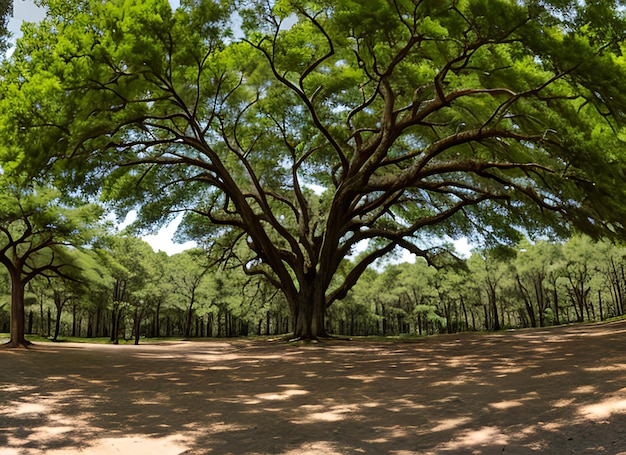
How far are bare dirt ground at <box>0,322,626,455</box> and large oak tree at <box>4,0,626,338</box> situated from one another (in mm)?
5717

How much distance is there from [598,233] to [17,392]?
48.3 feet

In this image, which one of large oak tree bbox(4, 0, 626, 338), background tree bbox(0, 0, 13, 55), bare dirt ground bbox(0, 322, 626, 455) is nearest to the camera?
bare dirt ground bbox(0, 322, 626, 455)

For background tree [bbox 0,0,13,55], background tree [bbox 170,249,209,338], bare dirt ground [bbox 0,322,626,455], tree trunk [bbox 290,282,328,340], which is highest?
background tree [bbox 0,0,13,55]

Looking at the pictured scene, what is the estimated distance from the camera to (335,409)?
18.2 ft

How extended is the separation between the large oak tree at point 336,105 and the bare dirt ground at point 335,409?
572cm

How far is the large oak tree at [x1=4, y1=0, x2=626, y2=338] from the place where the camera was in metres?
9.98

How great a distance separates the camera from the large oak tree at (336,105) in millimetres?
9977

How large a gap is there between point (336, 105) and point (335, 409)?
14220mm

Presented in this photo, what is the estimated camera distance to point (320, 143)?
1952cm

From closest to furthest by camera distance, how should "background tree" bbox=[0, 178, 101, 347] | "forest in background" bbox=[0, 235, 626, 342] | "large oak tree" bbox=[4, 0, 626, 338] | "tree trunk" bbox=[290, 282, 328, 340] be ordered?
"large oak tree" bbox=[4, 0, 626, 338] < "background tree" bbox=[0, 178, 101, 347] < "tree trunk" bbox=[290, 282, 328, 340] < "forest in background" bbox=[0, 235, 626, 342]

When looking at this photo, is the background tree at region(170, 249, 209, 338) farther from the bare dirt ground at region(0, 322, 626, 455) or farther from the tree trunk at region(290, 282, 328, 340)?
the bare dirt ground at region(0, 322, 626, 455)

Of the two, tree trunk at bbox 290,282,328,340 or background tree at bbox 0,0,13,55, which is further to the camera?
tree trunk at bbox 290,282,328,340

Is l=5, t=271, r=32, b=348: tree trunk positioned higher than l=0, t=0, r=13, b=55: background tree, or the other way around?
l=0, t=0, r=13, b=55: background tree

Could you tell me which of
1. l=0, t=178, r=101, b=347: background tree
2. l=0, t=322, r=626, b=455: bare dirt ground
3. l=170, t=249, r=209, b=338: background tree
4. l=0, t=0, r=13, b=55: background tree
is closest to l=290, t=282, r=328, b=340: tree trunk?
l=0, t=178, r=101, b=347: background tree
